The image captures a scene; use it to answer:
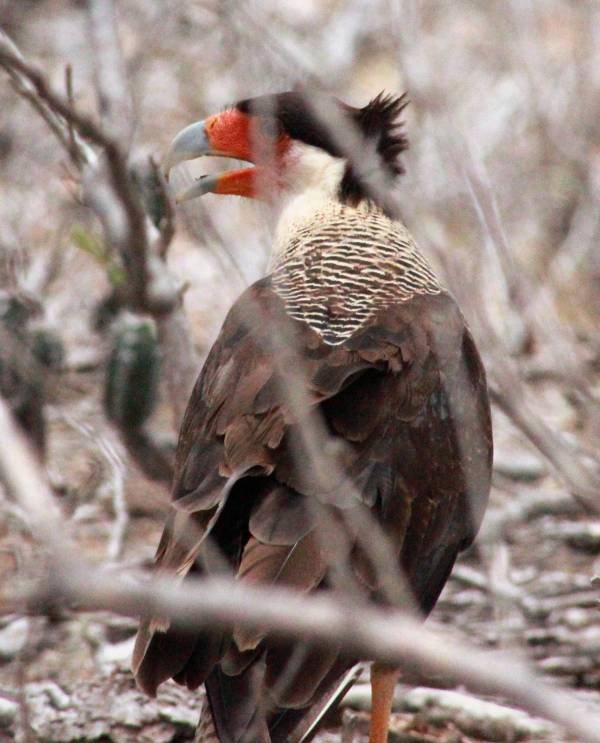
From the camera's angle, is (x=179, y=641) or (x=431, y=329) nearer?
(x=179, y=641)

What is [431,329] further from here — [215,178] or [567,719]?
[567,719]

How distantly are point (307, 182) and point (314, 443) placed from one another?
8.74 ft

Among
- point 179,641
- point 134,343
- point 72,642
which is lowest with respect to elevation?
point 72,642

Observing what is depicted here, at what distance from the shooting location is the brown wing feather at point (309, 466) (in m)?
3.49

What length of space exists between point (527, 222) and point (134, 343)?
148 inches

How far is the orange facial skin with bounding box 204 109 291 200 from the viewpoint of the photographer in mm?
4930

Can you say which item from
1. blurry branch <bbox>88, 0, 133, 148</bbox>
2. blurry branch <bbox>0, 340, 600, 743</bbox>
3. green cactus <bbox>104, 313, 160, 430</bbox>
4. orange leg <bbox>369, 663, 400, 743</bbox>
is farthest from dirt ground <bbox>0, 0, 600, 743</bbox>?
blurry branch <bbox>0, 340, 600, 743</bbox>

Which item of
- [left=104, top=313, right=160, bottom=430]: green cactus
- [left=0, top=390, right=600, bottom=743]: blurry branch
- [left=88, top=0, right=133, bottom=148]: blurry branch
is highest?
[left=88, top=0, right=133, bottom=148]: blurry branch

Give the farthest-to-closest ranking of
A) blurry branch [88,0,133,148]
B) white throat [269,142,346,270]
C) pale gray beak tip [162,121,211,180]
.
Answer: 1. blurry branch [88,0,133,148]
2. white throat [269,142,346,270]
3. pale gray beak tip [162,121,211,180]

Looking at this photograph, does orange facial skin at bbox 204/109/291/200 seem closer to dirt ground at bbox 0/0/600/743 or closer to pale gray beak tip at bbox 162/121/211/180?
pale gray beak tip at bbox 162/121/211/180

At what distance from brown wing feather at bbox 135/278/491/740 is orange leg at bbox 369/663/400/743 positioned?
9.2 inches

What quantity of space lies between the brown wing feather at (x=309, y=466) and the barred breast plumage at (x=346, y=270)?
0.29 feet

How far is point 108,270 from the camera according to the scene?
5.88m

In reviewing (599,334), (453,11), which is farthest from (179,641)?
(453,11)
